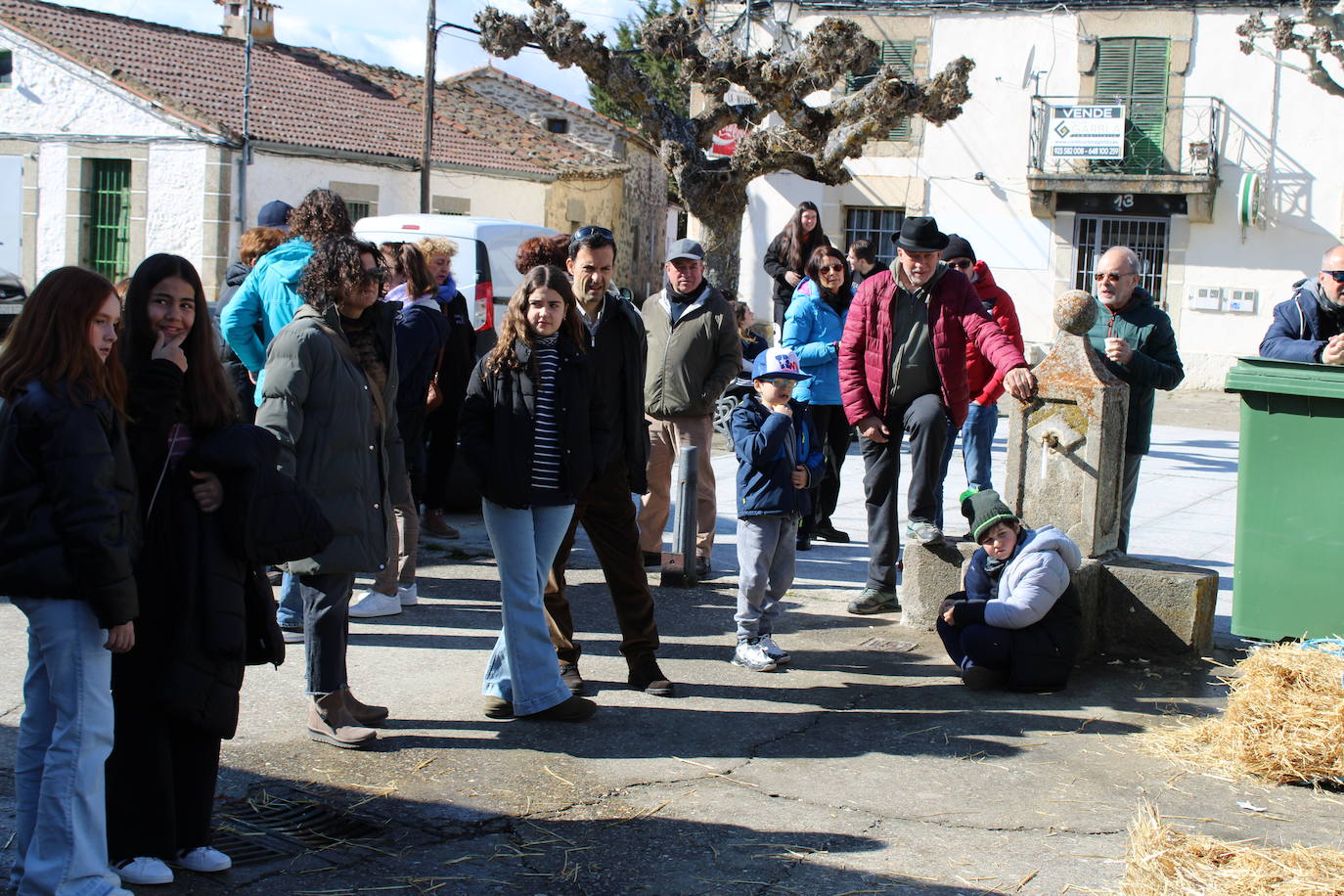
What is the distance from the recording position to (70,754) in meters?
3.38

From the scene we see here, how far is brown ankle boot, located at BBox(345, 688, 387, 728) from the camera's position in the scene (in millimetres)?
5070

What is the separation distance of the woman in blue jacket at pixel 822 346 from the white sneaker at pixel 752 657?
257 cm

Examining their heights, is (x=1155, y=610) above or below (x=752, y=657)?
above

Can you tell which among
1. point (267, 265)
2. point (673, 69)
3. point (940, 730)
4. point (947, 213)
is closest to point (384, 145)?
point (947, 213)

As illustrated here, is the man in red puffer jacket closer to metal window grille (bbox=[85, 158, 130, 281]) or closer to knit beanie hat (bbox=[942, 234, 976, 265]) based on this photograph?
knit beanie hat (bbox=[942, 234, 976, 265])

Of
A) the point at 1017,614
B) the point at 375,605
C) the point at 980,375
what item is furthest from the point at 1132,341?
the point at 375,605

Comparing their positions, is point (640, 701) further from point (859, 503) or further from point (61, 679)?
point (859, 503)

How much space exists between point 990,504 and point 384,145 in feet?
83.5

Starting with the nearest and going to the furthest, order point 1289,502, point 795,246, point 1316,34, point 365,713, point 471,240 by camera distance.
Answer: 1. point 365,713
2. point 1289,502
3. point 795,246
4. point 471,240
5. point 1316,34

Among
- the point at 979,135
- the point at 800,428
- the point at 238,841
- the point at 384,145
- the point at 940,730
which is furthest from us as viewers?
the point at 384,145

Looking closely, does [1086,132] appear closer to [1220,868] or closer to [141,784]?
[1220,868]

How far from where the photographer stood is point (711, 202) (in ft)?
59.2

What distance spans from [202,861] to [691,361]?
4336 mm

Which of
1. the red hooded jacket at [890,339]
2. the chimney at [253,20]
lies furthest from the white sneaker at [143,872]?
the chimney at [253,20]
